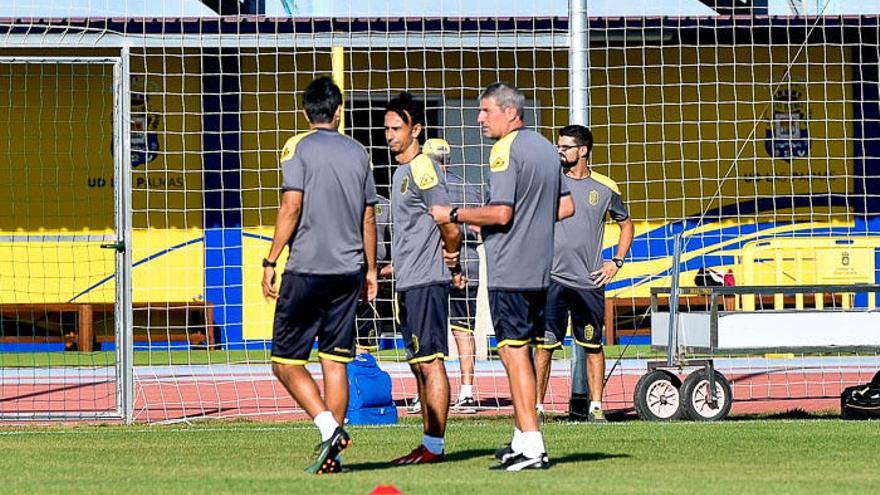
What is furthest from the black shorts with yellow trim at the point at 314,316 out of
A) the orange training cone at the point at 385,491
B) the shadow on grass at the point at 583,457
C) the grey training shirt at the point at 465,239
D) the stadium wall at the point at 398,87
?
the stadium wall at the point at 398,87

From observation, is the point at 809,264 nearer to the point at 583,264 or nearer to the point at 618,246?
the point at 618,246

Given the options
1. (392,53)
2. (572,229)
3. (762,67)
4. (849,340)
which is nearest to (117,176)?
(572,229)

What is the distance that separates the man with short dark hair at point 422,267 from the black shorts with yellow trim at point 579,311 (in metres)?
1.79

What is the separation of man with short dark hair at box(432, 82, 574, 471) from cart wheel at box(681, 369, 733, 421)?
3888 millimetres

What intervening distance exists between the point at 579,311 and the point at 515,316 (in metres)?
3.43

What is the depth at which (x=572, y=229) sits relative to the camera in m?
12.5

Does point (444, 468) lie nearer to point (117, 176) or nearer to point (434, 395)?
point (434, 395)

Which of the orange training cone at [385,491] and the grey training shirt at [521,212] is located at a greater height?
the grey training shirt at [521,212]

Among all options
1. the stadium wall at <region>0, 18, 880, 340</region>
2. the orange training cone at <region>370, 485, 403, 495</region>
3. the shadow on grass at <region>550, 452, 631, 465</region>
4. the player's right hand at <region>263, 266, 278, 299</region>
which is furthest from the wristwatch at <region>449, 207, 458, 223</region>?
the stadium wall at <region>0, 18, 880, 340</region>

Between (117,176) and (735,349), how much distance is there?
186 inches

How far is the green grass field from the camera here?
8414 millimetres

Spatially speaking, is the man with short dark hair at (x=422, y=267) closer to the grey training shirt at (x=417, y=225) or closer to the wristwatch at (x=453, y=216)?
the grey training shirt at (x=417, y=225)

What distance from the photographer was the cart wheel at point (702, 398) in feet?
42.4

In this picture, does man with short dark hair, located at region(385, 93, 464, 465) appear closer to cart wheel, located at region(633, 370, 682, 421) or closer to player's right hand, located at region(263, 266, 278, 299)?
player's right hand, located at region(263, 266, 278, 299)
